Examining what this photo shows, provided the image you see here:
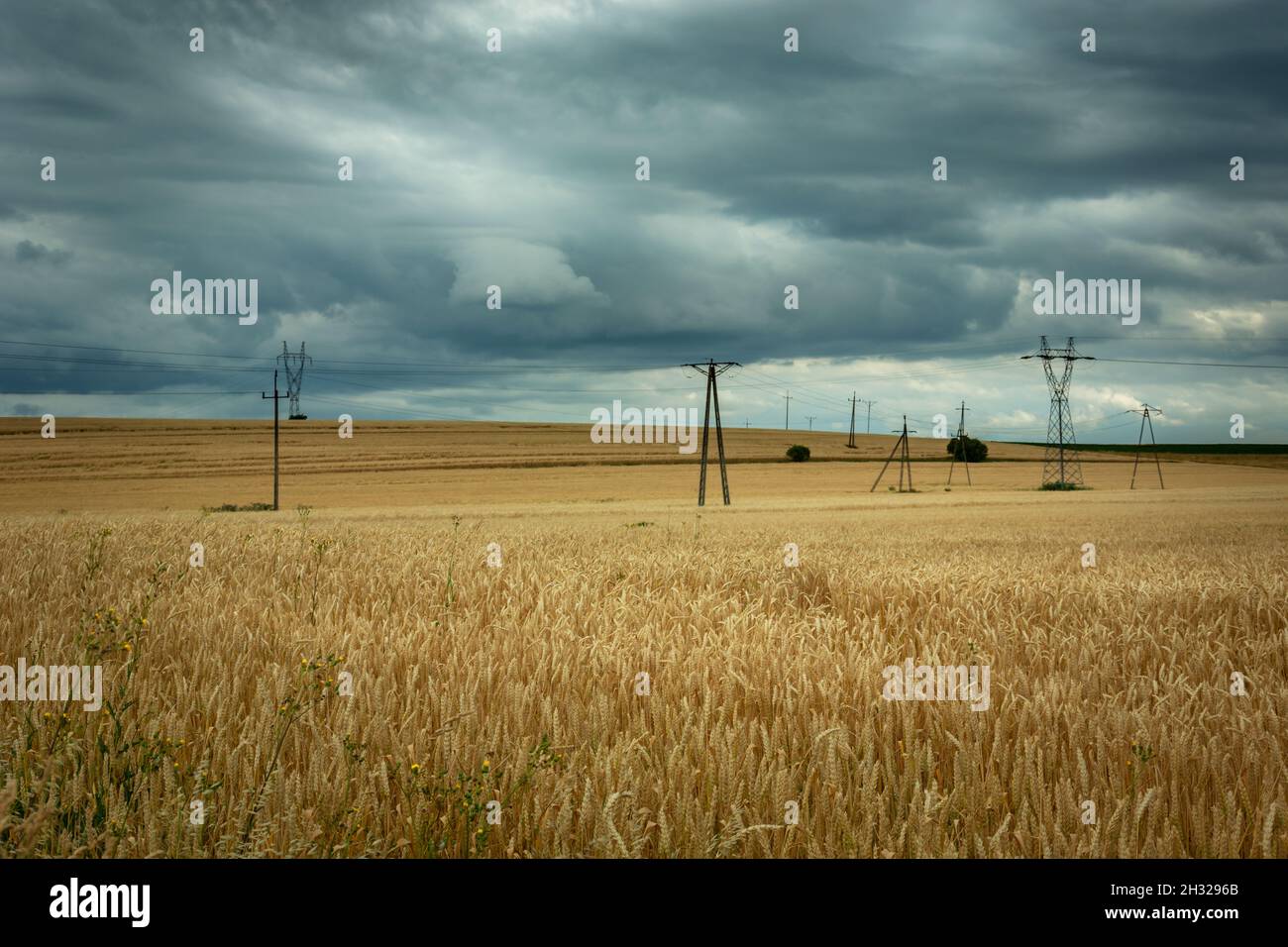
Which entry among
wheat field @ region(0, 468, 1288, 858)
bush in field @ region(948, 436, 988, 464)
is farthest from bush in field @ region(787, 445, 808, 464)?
wheat field @ region(0, 468, 1288, 858)

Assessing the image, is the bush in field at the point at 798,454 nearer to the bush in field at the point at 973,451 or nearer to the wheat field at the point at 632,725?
the bush in field at the point at 973,451

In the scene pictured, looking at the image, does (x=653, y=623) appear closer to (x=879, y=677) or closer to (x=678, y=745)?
(x=879, y=677)

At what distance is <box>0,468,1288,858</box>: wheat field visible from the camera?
2.65 meters

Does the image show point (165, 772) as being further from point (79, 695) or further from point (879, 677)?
point (879, 677)

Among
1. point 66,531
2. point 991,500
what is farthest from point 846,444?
point 66,531

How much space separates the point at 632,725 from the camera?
3607 millimetres

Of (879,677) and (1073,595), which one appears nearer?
(879,677)

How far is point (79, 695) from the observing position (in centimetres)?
399

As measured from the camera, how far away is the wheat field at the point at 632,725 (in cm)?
265

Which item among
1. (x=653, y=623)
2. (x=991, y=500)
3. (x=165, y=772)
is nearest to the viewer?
(x=165, y=772)

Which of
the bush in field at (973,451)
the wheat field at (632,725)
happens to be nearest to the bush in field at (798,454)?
the bush in field at (973,451)
